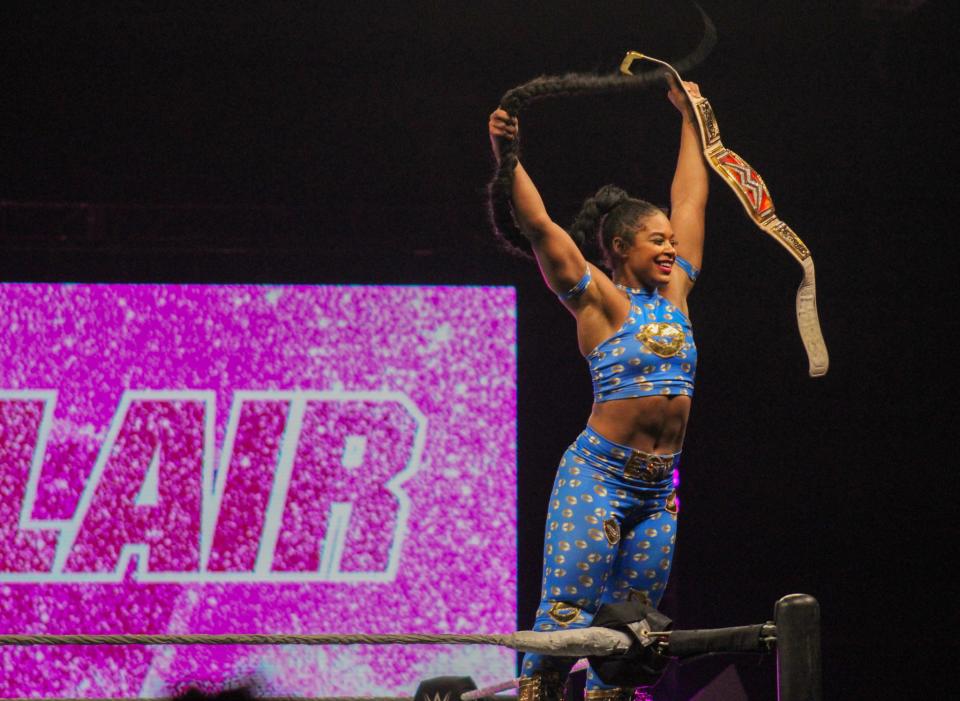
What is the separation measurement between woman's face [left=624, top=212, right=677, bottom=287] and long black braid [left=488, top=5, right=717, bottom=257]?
0.55 ft

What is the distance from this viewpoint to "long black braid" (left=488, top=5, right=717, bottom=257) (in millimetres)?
2438

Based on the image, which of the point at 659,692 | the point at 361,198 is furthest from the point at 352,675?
the point at 361,198

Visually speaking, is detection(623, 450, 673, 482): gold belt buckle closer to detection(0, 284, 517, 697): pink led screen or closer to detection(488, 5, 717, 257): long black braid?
detection(488, 5, 717, 257): long black braid

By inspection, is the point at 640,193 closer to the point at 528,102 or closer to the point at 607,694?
the point at 528,102

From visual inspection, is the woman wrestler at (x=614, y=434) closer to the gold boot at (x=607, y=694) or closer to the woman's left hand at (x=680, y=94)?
the gold boot at (x=607, y=694)

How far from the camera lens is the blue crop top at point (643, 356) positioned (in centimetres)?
249

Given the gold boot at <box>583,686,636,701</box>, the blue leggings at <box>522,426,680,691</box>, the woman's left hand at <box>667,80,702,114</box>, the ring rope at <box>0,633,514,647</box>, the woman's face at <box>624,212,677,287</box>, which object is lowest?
the gold boot at <box>583,686,636,701</box>

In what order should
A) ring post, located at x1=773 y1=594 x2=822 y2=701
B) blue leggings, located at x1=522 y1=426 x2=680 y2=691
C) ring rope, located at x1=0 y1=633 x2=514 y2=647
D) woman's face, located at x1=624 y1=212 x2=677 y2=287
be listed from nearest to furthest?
ring post, located at x1=773 y1=594 x2=822 y2=701
ring rope, located at x1=0 y1=633 x2=514 y2=647
blue leggings, located at x1=522 y1=426 x2=680 y2=691
woman's face, located at x1=624 y1=212 x2=677 y2=287

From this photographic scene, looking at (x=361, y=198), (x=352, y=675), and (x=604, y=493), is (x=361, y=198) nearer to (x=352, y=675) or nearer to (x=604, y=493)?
(x=352, y=675)

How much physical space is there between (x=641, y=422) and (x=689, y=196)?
2.03ft

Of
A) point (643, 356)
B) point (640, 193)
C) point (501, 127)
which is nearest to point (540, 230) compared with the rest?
point (501, 127)

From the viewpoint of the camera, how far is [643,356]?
2.49 meters

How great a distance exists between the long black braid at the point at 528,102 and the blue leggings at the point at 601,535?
488 mm

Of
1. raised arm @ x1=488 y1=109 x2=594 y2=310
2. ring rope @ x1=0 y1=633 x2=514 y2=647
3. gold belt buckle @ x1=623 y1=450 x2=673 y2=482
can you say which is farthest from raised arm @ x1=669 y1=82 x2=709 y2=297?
ring rope @ x1=0 y1=633 x2=514 y2=647
